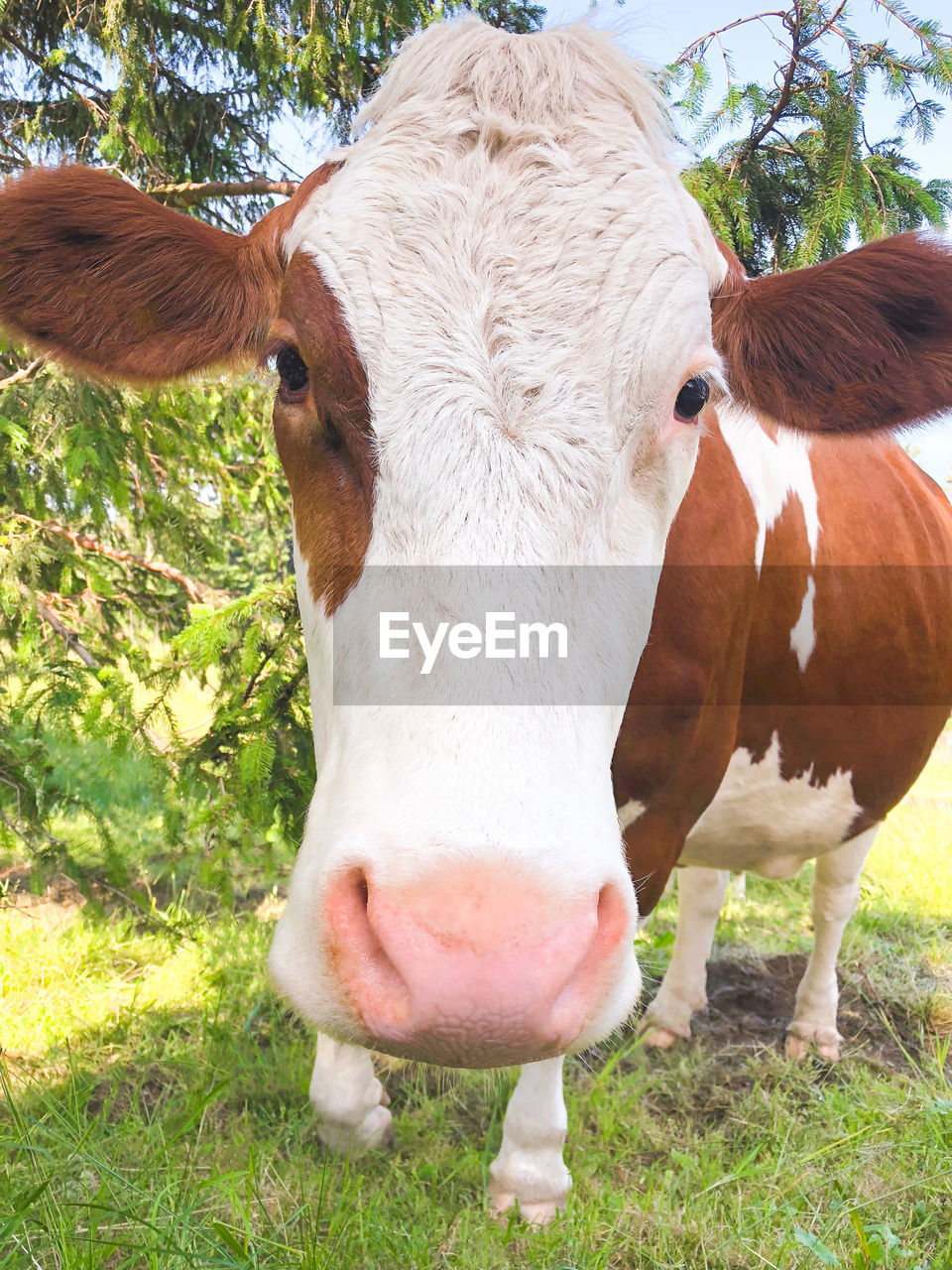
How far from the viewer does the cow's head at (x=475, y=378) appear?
3.38 ft

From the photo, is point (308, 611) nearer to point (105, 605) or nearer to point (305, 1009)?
point (305, 1009)

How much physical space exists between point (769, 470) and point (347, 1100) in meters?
2.12

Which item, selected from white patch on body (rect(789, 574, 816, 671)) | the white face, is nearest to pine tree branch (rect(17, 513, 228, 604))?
the white face

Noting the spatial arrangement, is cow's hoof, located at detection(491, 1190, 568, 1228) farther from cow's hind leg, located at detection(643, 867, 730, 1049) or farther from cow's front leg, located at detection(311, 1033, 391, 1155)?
cow's hind leg, located at detection(643, 867, 730, 1049)

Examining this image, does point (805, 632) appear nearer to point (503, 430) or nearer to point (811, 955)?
point (811, 955)

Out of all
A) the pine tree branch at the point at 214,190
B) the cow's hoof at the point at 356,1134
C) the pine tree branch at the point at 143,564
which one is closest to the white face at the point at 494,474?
the cow's hoof at the point at 356,1134

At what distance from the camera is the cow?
104 cm

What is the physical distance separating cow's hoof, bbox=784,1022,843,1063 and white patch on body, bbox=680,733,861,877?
556 mm

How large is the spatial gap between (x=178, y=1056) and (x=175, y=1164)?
0.60 m

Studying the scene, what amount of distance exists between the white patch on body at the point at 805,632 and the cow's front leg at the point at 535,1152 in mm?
1363

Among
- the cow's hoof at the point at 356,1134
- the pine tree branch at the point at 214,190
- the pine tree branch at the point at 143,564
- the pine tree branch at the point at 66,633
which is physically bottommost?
the cow's hoof at the point at 356,1134

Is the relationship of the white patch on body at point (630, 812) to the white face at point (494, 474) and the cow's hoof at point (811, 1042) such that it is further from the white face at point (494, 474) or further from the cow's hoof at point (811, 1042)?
the cow's hoof at point (811, 1042)

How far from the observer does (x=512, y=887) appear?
99 cm

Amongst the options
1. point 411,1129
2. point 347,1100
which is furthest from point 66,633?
point 411,1129
